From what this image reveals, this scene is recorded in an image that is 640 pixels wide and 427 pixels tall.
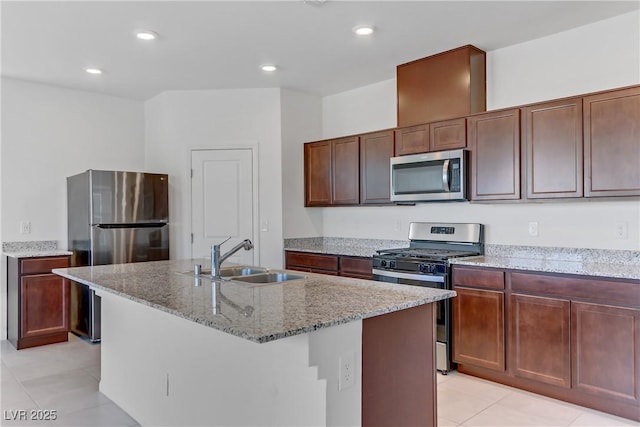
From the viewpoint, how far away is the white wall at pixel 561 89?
314cm

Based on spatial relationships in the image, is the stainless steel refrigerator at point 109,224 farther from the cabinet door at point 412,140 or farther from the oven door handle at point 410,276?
the cabinet door at point 412,140

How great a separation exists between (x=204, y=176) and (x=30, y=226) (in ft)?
5.79

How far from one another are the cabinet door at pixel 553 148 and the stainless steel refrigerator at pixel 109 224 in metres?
3.42

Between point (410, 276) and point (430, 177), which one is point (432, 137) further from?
point (410, 276)

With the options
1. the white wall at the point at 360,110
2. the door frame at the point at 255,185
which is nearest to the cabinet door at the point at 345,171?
the white wall at the point at 360,110

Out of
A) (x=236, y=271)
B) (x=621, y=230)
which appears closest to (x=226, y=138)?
(x=236, y=271)

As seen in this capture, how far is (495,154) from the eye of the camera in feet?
11.3

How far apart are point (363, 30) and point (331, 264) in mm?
2119

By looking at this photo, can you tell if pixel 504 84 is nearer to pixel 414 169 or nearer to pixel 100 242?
pixel 414 169

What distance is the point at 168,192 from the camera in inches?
193

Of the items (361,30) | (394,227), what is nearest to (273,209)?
(394,227)

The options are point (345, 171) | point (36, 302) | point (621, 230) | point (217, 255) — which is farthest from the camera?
point (345, 171)

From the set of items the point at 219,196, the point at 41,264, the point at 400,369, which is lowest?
the point at 400,369

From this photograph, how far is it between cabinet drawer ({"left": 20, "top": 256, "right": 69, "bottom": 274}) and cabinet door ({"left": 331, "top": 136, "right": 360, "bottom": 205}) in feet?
8.72
